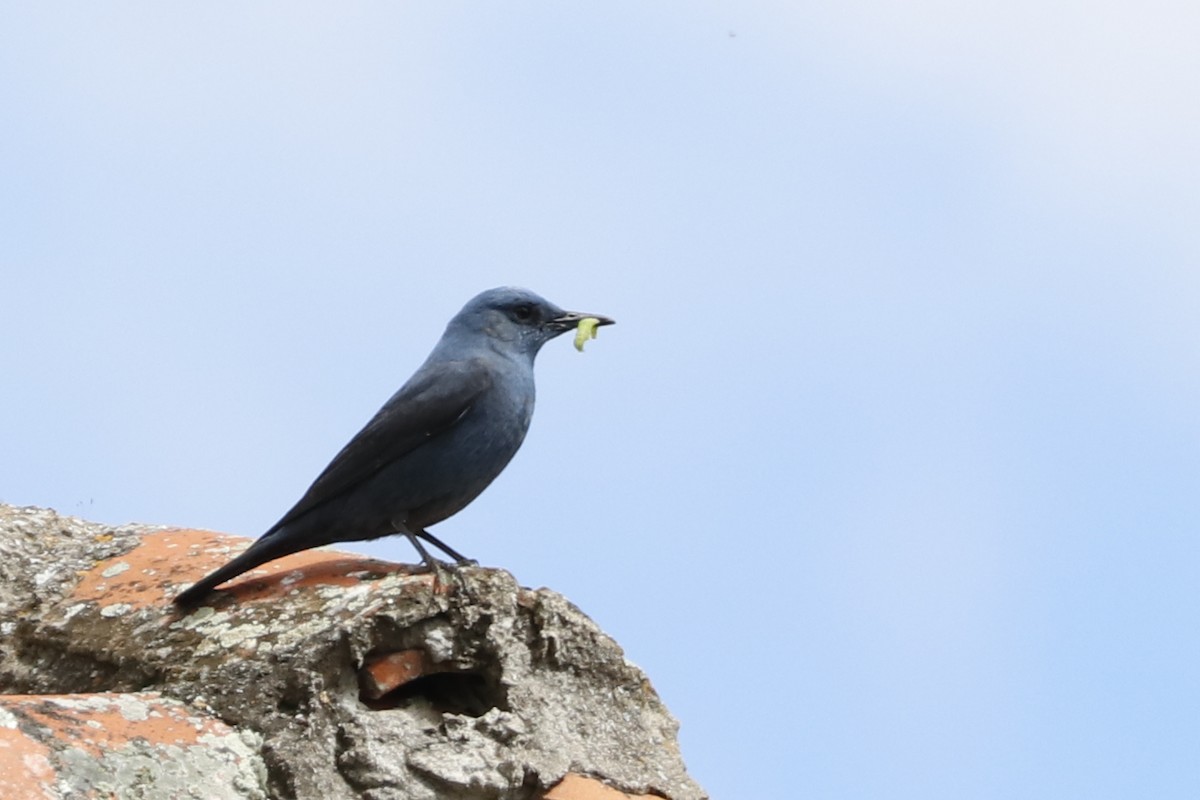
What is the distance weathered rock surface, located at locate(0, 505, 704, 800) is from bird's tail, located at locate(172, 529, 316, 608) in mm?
49

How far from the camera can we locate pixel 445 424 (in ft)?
20.7

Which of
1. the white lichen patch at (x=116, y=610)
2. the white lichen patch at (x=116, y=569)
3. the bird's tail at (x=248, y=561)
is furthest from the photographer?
the white lichen patch at (x=116, y=569)

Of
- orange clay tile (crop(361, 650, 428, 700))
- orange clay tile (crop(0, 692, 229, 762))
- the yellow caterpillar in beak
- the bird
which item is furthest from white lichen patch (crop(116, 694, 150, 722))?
the yellow caterpillar in beak

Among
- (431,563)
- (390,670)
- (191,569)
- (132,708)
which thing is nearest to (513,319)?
(191,569)

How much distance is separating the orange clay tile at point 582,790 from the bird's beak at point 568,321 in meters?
2.74

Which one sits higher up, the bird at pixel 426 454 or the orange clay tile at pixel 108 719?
the bird at pixel 426 454

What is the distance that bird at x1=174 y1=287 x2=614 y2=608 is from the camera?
6090mm

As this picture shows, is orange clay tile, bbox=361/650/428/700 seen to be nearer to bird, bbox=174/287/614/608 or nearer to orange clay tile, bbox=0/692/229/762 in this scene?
orange clay tile, bbox=0/692/229/762

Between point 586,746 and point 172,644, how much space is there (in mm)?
1217

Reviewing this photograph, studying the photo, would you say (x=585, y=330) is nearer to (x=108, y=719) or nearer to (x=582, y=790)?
(x=582, y=790)

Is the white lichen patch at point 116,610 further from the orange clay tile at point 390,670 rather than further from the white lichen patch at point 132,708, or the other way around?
the orange clay tile at point 390,670

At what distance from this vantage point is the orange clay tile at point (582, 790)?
4.50 metres

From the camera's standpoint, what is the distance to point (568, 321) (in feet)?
23.4

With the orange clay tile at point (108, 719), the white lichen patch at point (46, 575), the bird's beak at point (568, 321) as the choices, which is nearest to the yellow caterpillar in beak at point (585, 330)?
the bird's beak at point (568, 321)
